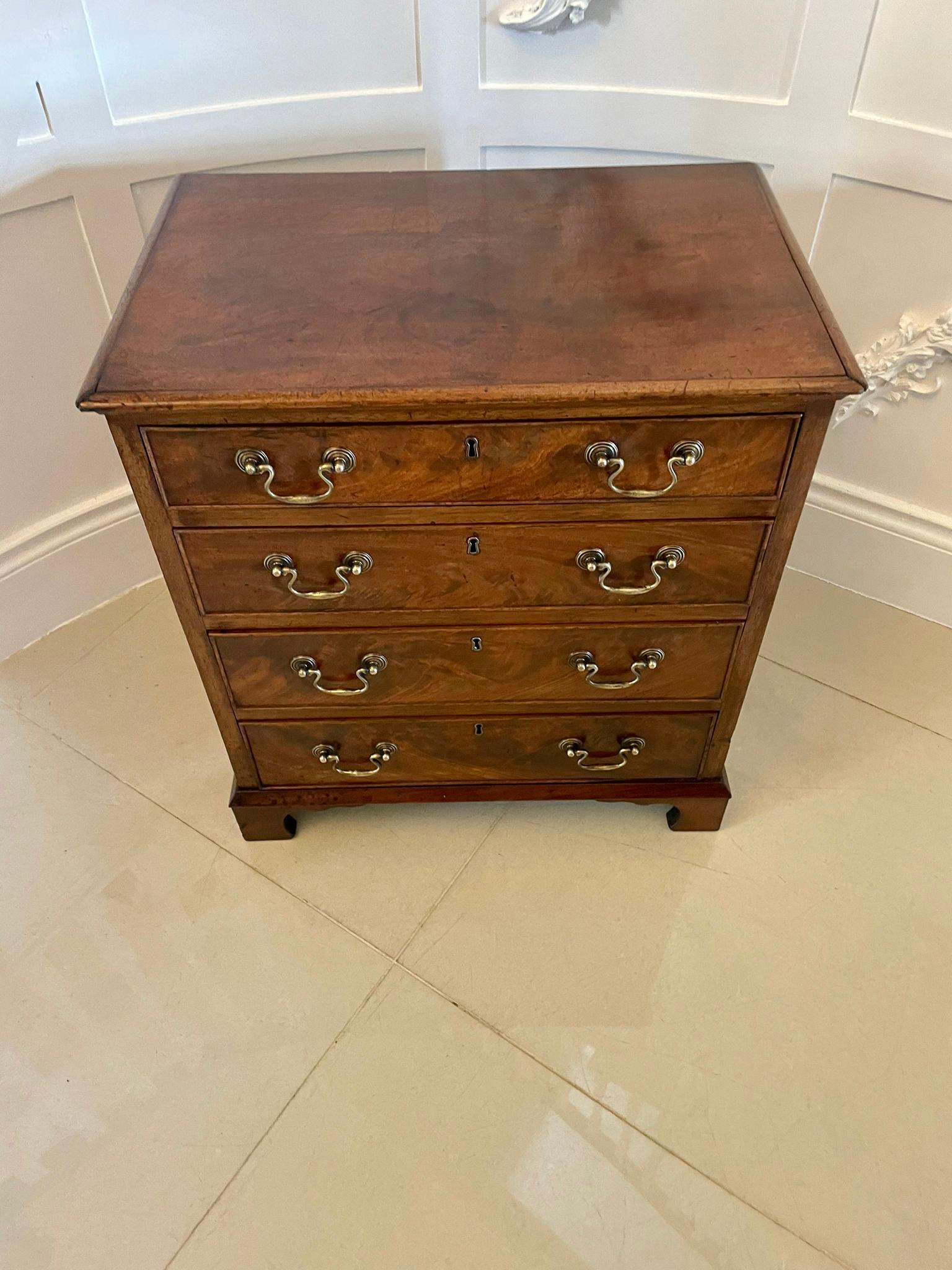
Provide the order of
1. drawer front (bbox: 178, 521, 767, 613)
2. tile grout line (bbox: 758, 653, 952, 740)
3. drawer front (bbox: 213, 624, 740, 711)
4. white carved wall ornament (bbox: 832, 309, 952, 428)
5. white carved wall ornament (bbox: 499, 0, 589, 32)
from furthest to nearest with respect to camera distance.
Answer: tile grout line (bbox: 758, 653, 952, 740) → white carved wall ornament (bbox: 832, 309, 952, 428) → white carved wall ornament (bbox: 499, 0, 589, 32) → drawer front (bbox: 213, 624, 740, 711) → drawer front (bbox: 178, 521, 767, 613)

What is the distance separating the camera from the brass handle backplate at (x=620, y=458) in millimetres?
993

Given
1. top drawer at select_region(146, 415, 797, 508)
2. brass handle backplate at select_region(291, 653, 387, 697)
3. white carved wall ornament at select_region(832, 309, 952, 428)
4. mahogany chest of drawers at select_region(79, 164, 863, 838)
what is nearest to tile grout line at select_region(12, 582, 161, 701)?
mahogany chest of drawers at select_region(79, 164, 863, 838)

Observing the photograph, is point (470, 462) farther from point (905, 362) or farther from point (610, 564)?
point (905, 362)

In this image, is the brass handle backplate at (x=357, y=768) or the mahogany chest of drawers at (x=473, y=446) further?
the brass handle backplate at (x=357, y=768)

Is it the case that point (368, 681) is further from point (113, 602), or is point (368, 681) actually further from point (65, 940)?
point (113, 602)

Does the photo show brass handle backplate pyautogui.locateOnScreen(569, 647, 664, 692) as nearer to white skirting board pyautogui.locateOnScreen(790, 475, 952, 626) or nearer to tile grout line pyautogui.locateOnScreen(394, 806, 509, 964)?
tile grout line pyautogui.locateOnScreen(394, 806, 509, 964)

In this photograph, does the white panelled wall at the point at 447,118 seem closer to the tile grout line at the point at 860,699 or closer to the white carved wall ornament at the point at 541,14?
the white carved wall ornament at the point at 541,14

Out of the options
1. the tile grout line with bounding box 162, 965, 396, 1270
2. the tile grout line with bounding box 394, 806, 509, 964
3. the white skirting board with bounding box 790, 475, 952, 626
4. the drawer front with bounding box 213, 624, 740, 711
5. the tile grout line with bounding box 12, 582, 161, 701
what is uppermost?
the drawer front with bounding box 213, 624, 740, 711

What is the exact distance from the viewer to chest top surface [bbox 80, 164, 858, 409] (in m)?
0.95

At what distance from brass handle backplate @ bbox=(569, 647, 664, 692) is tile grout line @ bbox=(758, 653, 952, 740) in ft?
1.89

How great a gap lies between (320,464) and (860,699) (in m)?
1.11

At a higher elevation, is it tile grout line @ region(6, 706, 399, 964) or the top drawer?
the top drawer

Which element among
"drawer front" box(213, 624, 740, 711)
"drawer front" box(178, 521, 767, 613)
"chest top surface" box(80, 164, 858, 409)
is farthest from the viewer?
"drawer front" box(213, 624, 740, 711)

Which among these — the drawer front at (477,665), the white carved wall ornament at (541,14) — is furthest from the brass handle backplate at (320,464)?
the white carved wall ornament at (541,14)
